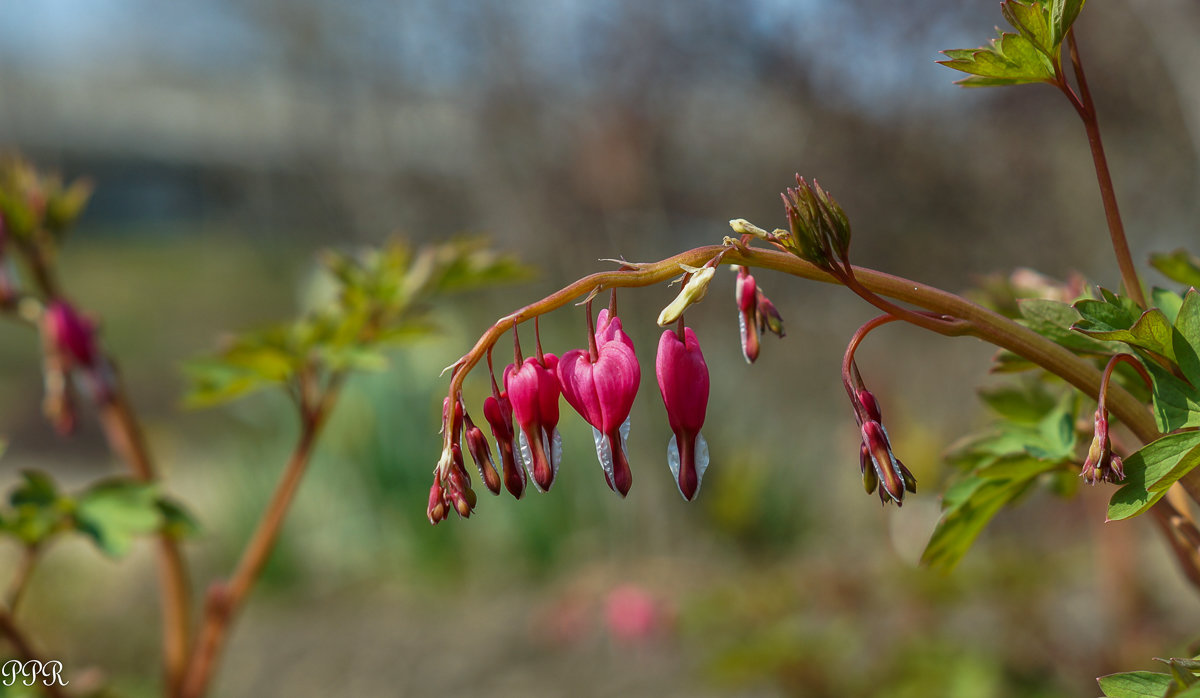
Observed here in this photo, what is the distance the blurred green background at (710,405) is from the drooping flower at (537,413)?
1588 mm

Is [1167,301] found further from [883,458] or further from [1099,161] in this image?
[883,458]

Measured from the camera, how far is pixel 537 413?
73 cm

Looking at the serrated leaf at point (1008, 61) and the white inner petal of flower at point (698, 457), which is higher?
the serrated leaf at point (1008, 61)

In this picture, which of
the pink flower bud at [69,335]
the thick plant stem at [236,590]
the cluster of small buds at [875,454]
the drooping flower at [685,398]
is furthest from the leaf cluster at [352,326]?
the cluster of small buds at [875,454]

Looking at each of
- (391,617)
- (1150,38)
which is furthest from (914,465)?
(391,617)

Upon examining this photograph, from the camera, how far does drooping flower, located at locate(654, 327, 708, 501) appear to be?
0.70 metres

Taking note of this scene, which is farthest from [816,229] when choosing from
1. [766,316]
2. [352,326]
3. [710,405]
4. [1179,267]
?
[710,405]

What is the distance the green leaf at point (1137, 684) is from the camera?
27.5 inches

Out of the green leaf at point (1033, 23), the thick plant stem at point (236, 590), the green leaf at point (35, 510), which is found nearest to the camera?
the green leaf at point (1033, 23)

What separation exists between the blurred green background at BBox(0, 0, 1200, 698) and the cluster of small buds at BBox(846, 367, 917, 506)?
5.22ft

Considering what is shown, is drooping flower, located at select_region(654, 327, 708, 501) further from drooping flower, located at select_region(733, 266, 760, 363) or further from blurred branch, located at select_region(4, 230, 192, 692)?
blurred branch, located at select_region(4, 230, 192, 692)

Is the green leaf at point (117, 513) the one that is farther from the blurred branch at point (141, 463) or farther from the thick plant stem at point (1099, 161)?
the thick plant stem at point (1099, 161)

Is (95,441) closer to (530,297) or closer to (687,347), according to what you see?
(530,297)

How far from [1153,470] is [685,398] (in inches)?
14.1
